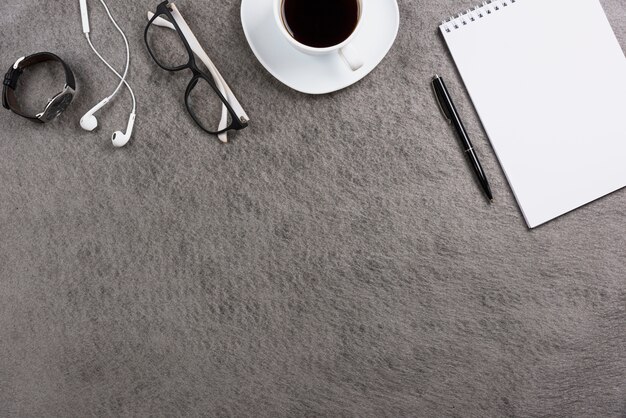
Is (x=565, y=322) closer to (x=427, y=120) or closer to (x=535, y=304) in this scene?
(x=535, y=304)

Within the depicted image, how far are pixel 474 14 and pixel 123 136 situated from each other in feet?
1.64

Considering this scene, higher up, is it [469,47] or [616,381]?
[469,47]

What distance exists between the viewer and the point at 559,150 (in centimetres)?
62

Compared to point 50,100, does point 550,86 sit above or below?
below

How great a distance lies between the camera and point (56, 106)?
0.63 m

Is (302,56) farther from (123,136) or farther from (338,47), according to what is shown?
(123,136)

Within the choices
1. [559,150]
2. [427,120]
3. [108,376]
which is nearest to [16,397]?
[108,376]

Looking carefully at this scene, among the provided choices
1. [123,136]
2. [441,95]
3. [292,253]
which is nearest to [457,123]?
[441,95]

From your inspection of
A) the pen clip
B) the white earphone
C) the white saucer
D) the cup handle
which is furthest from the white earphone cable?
the pen clip

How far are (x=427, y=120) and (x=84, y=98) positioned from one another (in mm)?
483

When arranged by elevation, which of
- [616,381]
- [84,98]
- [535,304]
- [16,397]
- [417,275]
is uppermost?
[84,98]

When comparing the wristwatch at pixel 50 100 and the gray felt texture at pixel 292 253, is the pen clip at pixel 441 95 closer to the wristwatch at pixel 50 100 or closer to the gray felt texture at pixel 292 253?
the gray felt texture at pixel 292 253

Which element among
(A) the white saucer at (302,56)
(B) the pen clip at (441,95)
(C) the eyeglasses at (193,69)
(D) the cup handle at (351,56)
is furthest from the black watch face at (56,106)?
(B) the pen clip at (441,95)

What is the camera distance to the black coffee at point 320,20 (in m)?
0.55
